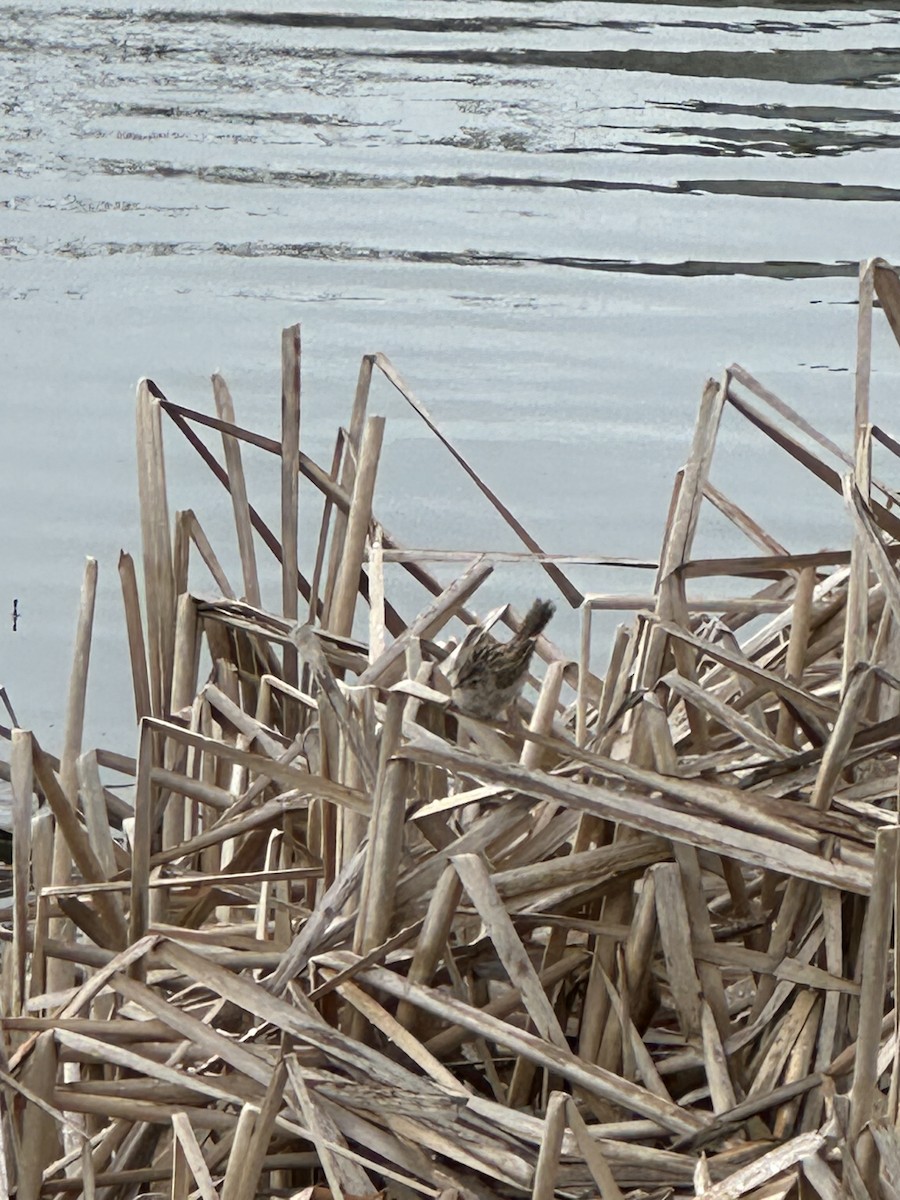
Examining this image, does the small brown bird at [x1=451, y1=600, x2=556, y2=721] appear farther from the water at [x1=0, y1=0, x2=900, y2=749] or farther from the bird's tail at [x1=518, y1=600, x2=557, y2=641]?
the water at [x1=0, y1=0, x2=900, y2=749]

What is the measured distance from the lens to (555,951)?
5.40ft

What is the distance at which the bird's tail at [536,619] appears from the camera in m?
1.48

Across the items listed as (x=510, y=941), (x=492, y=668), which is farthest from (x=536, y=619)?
(x=510, y=941)

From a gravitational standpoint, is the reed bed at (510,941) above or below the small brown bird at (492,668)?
below

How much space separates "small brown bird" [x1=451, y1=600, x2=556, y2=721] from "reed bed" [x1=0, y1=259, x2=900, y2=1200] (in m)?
0.03

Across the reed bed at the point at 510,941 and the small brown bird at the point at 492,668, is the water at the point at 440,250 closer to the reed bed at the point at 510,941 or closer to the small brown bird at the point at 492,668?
the reed bed at the point at 510,941

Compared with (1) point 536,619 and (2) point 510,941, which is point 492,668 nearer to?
(1) point 536,619

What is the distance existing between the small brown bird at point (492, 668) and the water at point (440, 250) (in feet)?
8.01

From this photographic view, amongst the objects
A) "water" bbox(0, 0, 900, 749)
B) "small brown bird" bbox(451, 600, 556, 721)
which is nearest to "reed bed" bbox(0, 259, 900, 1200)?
"small brown bird" bbox(451, 600, 556, 721)

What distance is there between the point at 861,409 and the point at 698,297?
15.9ft

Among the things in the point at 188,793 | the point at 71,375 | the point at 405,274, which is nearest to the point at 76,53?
the point at 405,274

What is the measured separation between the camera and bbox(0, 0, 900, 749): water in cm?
494

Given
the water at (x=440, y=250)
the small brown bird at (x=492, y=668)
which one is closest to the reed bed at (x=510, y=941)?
the small brown bird at (x=492, y=668)

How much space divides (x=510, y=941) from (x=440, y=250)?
5.71m
